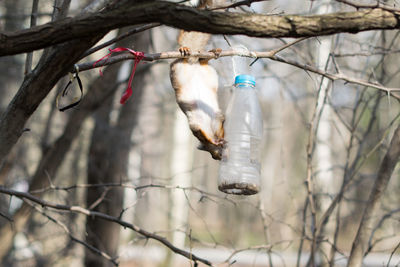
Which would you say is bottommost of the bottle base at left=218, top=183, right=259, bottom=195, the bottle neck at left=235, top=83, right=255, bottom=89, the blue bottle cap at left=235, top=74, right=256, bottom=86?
the bottle base at left=218, top=183, right=259, bottom=195

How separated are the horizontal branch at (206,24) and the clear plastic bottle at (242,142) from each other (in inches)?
19.4

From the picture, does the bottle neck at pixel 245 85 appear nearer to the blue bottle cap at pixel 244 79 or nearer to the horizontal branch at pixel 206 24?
the blue bottle cap at pixel 244 79

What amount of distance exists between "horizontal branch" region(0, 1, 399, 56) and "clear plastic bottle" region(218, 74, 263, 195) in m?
A: 0.49

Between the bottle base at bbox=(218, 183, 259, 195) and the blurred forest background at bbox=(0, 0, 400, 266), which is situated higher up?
the blurred forest background at bbox=(0, 0, 400, 266)

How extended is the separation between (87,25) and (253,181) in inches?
37.8

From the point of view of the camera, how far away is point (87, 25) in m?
1.57

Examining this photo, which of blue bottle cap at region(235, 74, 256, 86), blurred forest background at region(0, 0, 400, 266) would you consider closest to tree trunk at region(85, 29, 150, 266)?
blurred forest background at region(0, 0, 400, 266)

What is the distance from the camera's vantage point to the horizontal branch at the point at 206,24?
5.07 ft

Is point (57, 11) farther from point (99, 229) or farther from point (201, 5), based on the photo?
point (99, 229)

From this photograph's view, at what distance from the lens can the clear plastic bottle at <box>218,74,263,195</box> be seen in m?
2.06

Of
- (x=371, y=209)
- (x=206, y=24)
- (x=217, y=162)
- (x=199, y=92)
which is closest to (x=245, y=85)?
(x=199, y=92)

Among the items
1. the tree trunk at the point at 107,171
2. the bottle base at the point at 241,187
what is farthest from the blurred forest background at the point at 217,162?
the bottle base at the point at 241,187

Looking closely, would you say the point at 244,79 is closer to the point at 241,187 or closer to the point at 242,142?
the point at 242,142

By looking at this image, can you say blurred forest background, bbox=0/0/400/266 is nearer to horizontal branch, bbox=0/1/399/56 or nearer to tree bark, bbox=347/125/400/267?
tree bark, bbox=347/125/400/267
